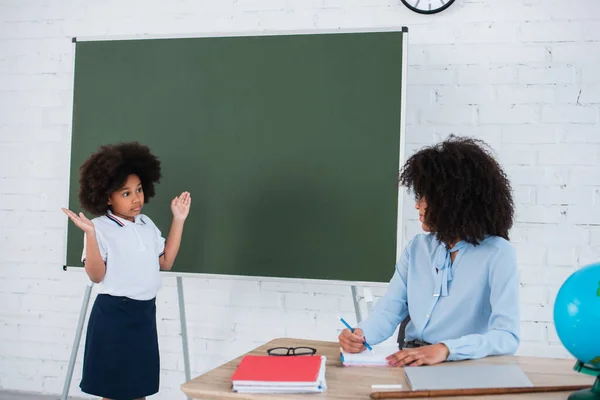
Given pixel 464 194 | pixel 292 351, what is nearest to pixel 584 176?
pixel 464 194

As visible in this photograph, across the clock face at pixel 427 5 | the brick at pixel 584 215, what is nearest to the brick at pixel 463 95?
the clock face at pixel 427 5

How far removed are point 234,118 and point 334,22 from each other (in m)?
0.72

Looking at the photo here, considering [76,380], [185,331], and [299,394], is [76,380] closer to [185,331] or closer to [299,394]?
[185,331]

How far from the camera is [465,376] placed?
1353mm

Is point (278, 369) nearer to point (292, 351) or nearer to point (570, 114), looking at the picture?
point (292, 351)

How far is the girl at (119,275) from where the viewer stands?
233 centimetres

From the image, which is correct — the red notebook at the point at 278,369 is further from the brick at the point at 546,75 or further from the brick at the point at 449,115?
the brick at the point at 546,75

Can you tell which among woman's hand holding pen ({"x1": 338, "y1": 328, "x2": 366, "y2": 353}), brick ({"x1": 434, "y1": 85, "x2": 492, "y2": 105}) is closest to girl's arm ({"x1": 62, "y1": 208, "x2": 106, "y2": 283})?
woman's hand holding pen ({"x1": 338, "y1": 328, "x2": 366, "y2": 353})

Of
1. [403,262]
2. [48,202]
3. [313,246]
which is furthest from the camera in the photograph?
[48,202]

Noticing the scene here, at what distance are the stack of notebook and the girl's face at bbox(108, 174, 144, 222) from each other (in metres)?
1.15

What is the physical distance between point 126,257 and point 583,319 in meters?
1.67

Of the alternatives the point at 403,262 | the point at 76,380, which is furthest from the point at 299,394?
the point at 76,380

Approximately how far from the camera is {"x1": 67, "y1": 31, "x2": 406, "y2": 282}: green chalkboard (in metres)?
2.54

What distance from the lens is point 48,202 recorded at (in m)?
3.27
